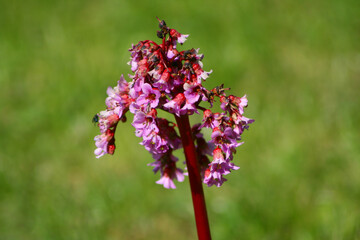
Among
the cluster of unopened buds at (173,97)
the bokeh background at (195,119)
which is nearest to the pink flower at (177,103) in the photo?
the cluster of unopened buds at (173,97)

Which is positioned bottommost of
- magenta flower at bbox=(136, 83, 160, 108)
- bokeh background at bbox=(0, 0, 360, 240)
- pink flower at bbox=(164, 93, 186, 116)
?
pink flower at bbox=(164, 93, 186, 116)

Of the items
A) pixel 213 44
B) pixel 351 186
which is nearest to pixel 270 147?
pixel 351 186

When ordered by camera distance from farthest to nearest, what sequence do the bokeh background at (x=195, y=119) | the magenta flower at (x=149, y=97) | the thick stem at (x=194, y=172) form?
the bokeh background at (x=195, y=119) < the thick stem at (x=194, y=172) < the magenta flower at (x=149, y=97)

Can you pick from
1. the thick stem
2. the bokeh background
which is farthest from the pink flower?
the bokeh background

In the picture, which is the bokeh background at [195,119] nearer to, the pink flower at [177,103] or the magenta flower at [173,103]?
the magenta flower at [173,103]

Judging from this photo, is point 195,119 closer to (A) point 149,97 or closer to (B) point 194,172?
(B) point 194,172

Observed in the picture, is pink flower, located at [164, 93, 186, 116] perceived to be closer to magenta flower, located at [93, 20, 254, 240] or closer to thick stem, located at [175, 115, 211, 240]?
magenta flower, located at [93, 20, 254, 240]
